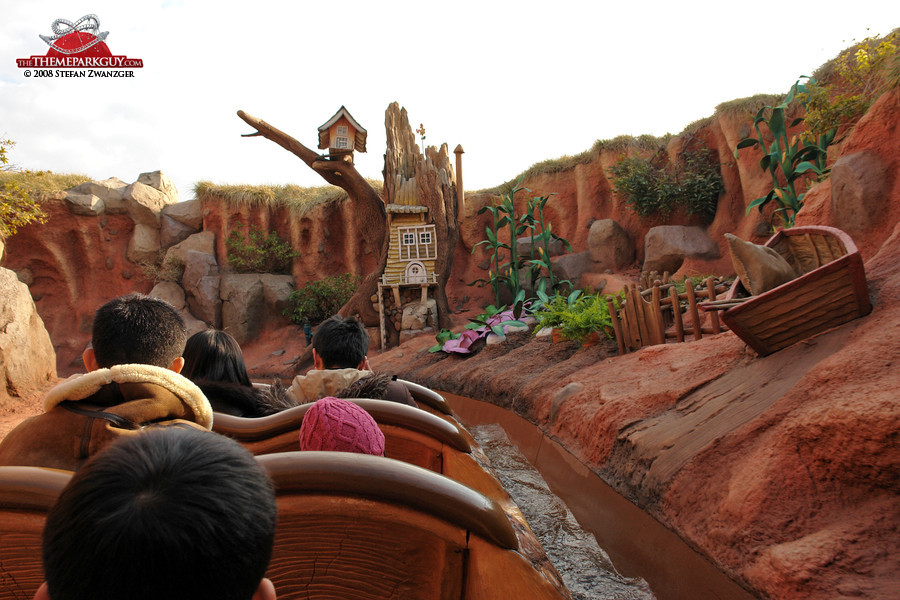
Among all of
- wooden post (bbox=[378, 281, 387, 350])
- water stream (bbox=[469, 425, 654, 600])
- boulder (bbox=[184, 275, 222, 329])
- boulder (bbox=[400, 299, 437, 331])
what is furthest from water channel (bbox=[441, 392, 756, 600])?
boulder (bbox=[184, 275, 222, 329])

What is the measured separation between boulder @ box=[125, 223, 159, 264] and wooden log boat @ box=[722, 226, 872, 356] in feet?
57.8

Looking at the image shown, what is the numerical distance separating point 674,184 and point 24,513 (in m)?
13.2

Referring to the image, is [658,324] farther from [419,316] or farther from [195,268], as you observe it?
[195,268]

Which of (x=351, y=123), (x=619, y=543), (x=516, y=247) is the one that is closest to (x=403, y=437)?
(x=619, y=543)

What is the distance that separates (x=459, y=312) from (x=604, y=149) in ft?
19.4

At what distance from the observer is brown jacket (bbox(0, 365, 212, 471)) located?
1185 millimetres

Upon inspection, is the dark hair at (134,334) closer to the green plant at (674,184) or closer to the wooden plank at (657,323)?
the wooden plank at (657,323)

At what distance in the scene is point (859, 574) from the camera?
5.98ft

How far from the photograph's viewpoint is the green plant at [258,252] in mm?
16203

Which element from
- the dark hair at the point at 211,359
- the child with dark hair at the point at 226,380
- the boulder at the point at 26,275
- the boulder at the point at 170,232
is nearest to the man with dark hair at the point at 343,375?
the child with dark hair at the point at 226,380

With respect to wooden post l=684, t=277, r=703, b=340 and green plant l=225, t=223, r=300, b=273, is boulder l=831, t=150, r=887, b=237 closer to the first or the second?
wooden post l=684, t=277, r=703, b=340

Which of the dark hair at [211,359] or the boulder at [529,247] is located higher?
the boulder at [529,247]

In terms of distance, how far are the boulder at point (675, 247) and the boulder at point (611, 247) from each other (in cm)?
150

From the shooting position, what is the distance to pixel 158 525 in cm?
58
